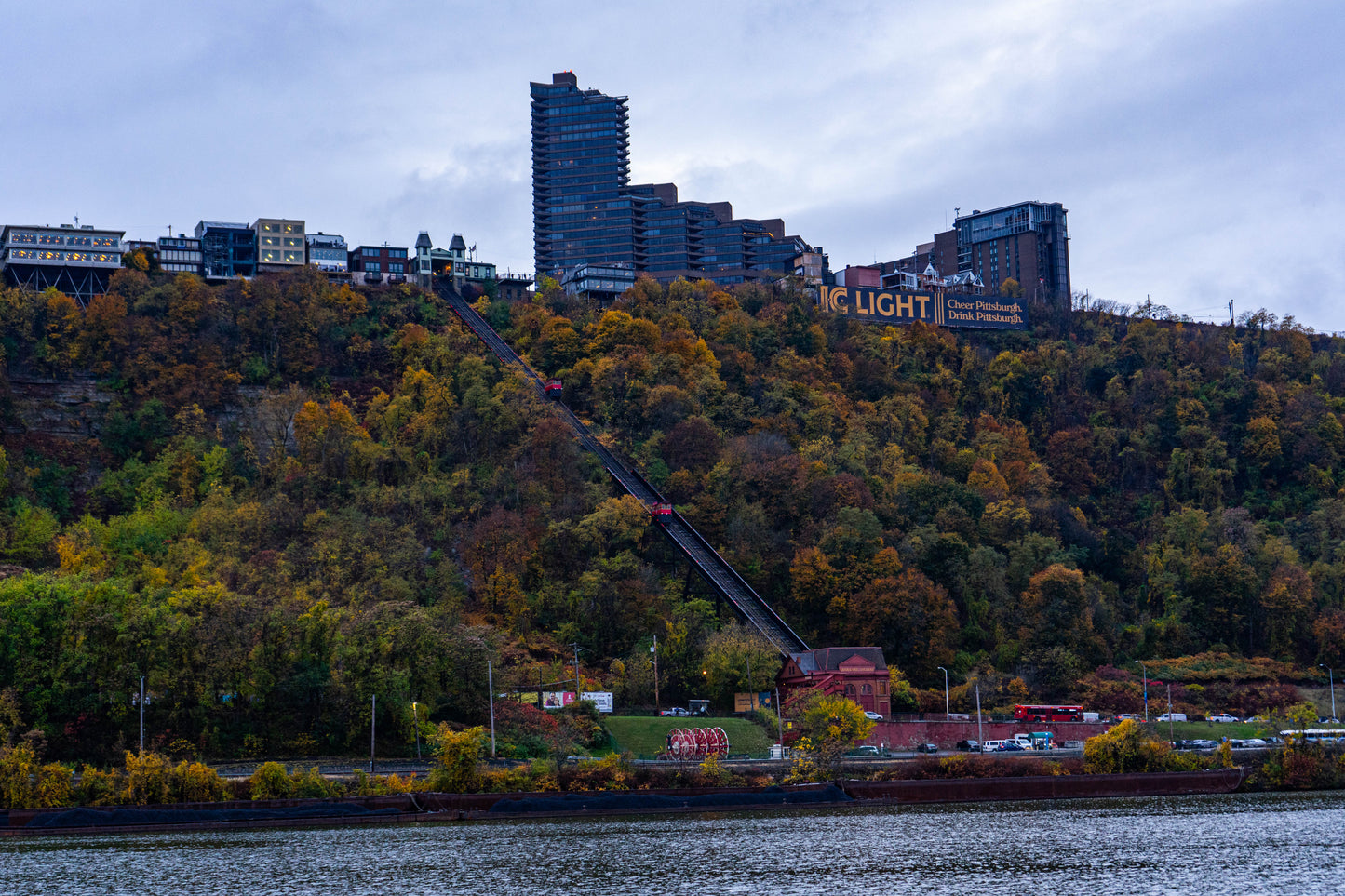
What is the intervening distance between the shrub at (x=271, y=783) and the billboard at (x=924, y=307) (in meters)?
97.4

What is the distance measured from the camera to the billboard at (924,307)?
148m

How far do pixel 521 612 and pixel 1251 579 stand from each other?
54.5 metres

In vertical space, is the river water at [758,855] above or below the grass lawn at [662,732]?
below

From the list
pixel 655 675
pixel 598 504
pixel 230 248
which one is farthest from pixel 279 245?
pixel 655 675

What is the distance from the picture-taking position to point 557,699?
77.6 m

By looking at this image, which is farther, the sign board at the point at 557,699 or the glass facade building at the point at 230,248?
the glass facade building at the point at 230,248

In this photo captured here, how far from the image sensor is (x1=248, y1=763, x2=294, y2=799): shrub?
2301 inches

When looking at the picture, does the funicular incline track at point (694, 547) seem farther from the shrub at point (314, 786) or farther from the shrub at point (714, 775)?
the shrub at point (314, 786)

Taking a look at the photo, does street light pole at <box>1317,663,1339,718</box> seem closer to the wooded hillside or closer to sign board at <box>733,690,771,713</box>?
the wooded hillside

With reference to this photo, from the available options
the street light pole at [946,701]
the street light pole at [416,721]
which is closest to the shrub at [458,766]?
the street light pole at [416,721]

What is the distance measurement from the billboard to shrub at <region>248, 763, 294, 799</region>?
319 ft

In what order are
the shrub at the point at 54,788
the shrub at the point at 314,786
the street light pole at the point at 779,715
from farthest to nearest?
the street light pole at the point at 779,715 < the shrub at the point at 314,786 < the shrub at the point at 54,788

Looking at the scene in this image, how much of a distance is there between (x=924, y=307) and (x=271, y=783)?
10858 centimetres

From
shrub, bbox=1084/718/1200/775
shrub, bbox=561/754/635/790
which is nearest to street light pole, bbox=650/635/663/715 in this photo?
shrub, bbox=561/754/635/790
